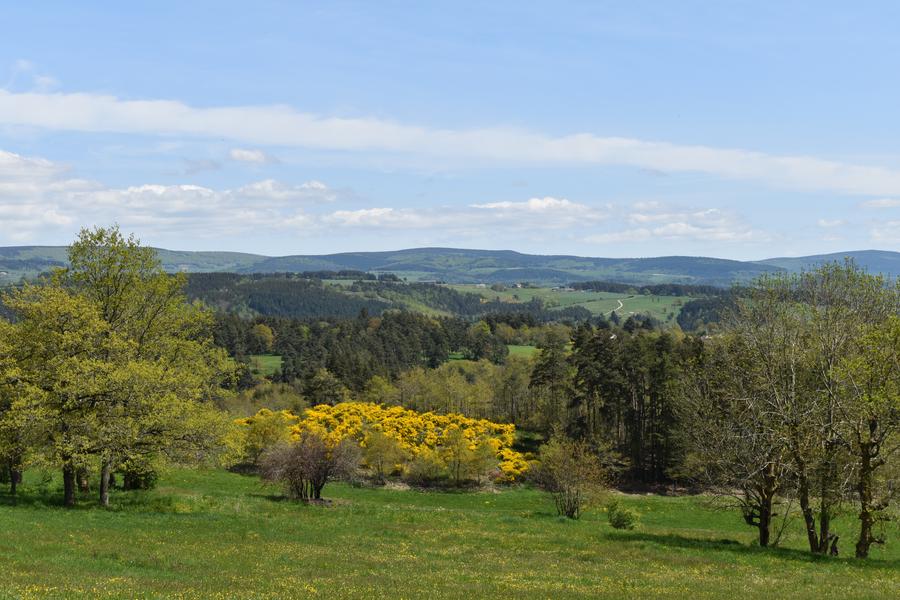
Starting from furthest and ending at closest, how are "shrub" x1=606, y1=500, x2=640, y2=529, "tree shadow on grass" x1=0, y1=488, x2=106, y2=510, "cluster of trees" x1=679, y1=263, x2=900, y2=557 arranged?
"shrub" x1=606, y1=500, x2=640, y2=529 → "tree shadow on grass" x1=0, y1=488, x2=106, y2=510 → "cluster of trees" x1=679, y1=263, x2=900, y2=557

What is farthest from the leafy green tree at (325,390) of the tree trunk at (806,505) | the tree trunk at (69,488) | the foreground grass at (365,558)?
the tree trunk at (806,505)

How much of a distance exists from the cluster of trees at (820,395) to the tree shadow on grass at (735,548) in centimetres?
174

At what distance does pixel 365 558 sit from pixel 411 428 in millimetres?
62423

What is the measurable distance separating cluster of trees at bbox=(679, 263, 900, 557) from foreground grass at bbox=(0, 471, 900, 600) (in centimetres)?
322

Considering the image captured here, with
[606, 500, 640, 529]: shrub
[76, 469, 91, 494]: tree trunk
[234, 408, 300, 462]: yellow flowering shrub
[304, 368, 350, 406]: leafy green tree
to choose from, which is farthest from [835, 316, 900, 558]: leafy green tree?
[304, 368, 350, 406]: leafy green tree

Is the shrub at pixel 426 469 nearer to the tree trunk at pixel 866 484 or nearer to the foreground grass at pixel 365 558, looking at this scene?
the foreground grass at pixel 365 558

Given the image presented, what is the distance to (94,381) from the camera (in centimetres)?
3494

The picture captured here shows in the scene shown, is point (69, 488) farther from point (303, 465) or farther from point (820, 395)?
point (820, 395)

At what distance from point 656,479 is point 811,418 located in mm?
58795

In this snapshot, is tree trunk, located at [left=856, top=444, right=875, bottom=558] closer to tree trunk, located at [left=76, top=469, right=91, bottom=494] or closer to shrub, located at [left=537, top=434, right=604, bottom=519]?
shrub, located at [left=537, top=434, right=604, bottom=519]

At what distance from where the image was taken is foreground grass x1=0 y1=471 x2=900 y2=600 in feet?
70.3

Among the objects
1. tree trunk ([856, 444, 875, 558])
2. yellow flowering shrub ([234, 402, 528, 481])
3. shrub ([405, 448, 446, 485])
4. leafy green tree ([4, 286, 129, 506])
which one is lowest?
shrub ([405, 448, 446, 485])

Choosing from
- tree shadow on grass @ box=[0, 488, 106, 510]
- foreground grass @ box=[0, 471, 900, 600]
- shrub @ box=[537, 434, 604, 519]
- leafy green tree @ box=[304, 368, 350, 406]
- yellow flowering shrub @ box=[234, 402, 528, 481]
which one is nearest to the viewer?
foreground grass @ box=[0, 471, 900, 600]

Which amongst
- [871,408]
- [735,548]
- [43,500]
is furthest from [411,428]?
[871,408]
